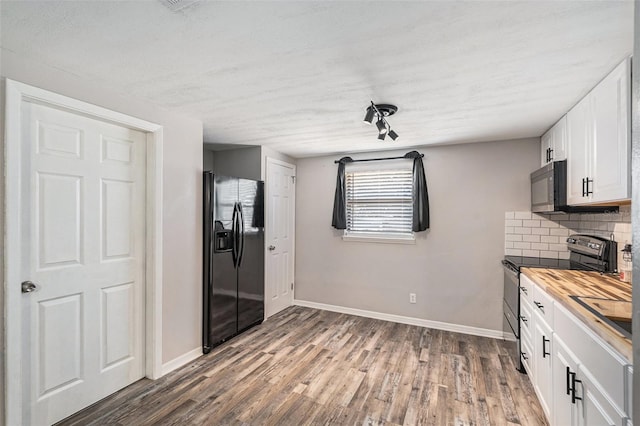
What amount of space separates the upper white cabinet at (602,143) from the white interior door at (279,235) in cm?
317

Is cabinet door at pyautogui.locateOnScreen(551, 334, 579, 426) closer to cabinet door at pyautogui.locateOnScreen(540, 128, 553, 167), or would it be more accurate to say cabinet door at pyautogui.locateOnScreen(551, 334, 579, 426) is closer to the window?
cabinet door at pyautogui.locateOnScreen(540, 128, 553, 167)

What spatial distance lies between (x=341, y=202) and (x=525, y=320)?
2.50m

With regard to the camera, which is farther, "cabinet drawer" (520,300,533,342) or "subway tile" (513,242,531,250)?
"subway tile" (513,242,531,250)

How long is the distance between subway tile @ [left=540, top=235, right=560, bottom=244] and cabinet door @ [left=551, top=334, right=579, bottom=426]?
1.92 m

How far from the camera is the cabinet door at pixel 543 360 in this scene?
1.93m

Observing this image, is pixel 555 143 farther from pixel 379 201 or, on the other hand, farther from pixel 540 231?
pixel 379 201

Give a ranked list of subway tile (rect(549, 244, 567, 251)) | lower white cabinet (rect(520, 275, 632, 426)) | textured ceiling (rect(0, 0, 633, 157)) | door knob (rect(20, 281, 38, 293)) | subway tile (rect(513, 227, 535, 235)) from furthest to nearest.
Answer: subway tile (rect(513, 227, 535, 235)) → subway tile (rect(549, 244, 567, 251)) → door knob (rect(20, 281, 38, 293)) → textured ceiling (rect(0, 0, 633, 157)) → lower white cabinet (rect(520, 275, 632, 426))

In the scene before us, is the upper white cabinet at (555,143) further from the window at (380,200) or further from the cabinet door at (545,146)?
the window at (380,200)

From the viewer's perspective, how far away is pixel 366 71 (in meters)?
1.86

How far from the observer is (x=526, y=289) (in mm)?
2533

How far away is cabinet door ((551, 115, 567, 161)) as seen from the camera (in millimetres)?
2596

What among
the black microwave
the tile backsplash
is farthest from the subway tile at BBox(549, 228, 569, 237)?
the black microwave

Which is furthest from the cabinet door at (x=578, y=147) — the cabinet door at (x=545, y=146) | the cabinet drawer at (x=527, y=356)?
the cabinet drawer at (x=527, y=356)

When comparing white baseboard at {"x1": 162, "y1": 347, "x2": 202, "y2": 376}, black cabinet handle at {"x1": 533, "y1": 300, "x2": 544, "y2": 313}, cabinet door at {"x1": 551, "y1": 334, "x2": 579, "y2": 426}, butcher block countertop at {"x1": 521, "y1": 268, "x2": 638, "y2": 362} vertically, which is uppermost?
butcher block countertop at {"x1": 521, "y1": 268, "x2": 638, "y2": 362}
